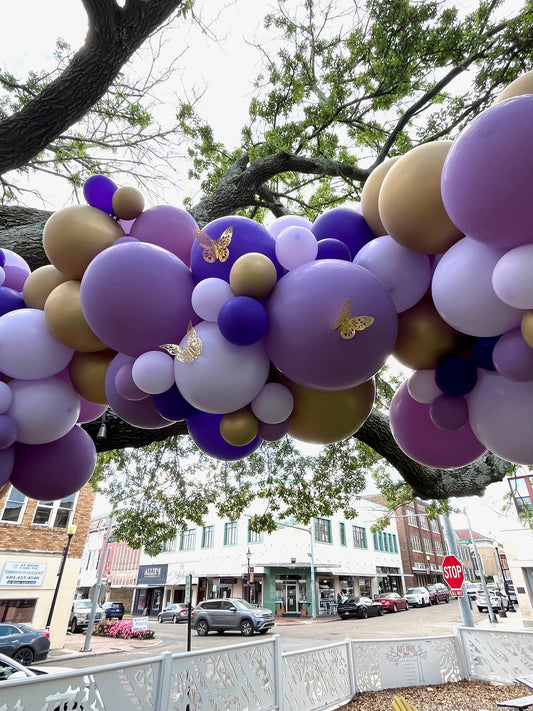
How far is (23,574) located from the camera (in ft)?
46.4

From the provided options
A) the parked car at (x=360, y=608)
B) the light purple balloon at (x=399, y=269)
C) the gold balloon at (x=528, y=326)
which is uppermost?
the light purple balloon at (x=399, y=269)

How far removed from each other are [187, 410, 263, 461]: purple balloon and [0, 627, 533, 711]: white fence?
3.07 metres

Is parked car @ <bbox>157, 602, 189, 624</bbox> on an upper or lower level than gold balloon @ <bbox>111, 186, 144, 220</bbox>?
lower

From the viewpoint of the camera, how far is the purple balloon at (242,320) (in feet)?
4.40

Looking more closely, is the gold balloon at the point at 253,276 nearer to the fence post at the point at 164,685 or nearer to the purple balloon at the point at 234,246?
the purple balloon at the point at 234,246

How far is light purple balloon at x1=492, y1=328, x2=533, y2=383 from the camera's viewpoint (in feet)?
3.98

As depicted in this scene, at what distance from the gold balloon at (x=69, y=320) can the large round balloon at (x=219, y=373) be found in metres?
0.54

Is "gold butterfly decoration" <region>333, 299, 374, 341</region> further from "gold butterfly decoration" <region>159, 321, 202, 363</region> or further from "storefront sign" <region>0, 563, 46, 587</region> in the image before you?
"storefront sign" <region>0, 563, 46, 587</region>

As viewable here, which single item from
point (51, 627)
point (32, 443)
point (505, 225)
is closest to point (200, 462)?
point (32, 443)

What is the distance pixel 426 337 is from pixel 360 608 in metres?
24.3

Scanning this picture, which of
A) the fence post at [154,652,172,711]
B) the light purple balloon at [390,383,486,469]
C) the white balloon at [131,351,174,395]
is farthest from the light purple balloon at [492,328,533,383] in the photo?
the fence post at [154,652,172,711]

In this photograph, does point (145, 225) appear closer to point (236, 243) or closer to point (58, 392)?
point (236, 243)

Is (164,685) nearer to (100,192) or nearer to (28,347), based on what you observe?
(28,347)

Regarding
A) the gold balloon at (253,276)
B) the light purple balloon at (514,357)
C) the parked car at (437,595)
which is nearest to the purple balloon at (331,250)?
the gold balloon at (253,276)
